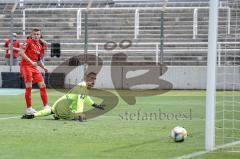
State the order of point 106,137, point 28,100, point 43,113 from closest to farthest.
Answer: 1. point 106,137
2. point 43,113
3. point 28,100

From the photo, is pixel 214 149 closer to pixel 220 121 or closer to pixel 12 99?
pixel 220 121

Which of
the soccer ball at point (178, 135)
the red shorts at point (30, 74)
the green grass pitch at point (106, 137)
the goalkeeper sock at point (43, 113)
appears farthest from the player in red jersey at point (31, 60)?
the soccer ball at point (178, 135)

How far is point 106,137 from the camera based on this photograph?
37.8 ft

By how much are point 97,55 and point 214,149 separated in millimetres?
21399

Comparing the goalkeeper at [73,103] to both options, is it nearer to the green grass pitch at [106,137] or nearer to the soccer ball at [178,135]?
the green grass pitch at [106,137]

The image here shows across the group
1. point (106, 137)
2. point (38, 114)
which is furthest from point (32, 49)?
point (106, 137)

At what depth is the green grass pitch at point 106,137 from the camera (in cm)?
947

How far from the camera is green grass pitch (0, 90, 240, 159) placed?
9.47 m

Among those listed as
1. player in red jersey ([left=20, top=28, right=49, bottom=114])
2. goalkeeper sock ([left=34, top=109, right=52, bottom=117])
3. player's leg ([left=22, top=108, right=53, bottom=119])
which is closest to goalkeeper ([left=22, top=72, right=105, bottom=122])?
player's leg ([left=22, top=108, right=53, bottom=119])

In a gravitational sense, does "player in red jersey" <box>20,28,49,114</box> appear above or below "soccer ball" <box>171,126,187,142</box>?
above

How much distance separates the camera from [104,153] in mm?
9516

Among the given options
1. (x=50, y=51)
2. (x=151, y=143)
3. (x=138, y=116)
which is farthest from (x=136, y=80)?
(x=151, y=143)

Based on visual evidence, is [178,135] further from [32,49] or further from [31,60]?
[32,49]

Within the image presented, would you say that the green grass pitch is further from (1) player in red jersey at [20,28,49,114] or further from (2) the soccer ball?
(1) player in red jersey at [20,28,49,114]
